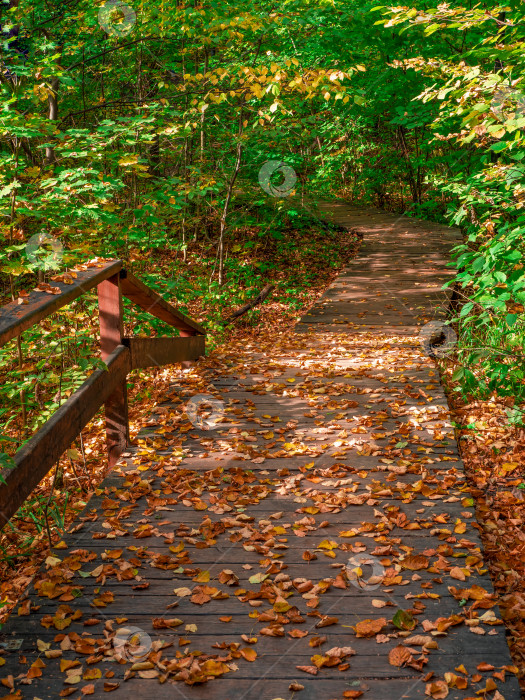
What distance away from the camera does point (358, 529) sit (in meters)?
3.20

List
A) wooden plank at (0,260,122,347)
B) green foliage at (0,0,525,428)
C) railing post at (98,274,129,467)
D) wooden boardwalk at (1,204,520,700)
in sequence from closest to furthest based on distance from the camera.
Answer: wooden boardwalk at (1,204,520,700), wooden plank at (0,260,122,347), railing post at (98,274,129,467), green foliage at (0,0,525,428)

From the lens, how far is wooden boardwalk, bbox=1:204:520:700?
226 centimetres

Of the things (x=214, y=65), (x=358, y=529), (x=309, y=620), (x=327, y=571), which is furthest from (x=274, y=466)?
(x=214, y=65)

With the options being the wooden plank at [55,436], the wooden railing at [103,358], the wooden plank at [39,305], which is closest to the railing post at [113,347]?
the wooden railing at [103,358]

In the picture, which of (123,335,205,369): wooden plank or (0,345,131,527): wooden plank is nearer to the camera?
(0,345,131,527): wooden plank

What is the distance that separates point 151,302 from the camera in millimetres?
5156

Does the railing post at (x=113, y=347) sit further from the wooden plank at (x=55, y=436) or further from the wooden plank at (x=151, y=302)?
the wooden plank at (x=151, y=302)

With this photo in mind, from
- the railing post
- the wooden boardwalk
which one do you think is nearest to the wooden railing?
the railing post

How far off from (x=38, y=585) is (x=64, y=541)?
0.40m

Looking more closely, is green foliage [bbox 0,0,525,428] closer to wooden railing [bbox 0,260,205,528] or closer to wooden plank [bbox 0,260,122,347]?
wooden railing [bbox 0,260,205,528]

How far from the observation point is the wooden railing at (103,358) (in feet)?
8.34

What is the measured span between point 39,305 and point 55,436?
71 cm

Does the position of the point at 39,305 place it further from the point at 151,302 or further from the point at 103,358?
the point at 151,302

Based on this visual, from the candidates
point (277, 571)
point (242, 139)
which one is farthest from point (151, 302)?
point (242, 139)
